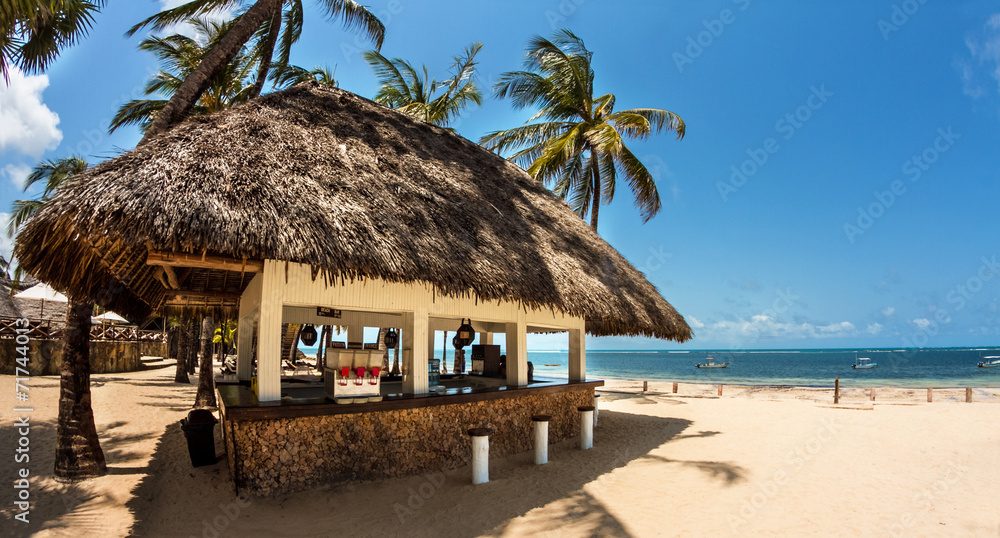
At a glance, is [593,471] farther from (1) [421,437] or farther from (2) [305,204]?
(2) [305,204]

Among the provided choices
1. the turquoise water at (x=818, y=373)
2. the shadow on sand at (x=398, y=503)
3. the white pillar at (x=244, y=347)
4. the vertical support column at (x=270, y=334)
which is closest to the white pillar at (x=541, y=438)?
the shadow on sand at (x=398, y=503)

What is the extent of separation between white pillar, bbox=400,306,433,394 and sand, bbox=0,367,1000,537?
1.09 m

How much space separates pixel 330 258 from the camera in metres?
4.64

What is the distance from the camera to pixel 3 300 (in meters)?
19.9

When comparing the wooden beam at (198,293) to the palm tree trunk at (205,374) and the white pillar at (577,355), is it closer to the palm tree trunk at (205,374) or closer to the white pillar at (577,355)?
the palm tree trunk at (205,374)


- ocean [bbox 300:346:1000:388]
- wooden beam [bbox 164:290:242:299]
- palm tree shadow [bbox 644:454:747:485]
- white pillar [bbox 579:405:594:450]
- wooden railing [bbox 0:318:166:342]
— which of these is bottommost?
ocean [bbox 300:346:1000:388]

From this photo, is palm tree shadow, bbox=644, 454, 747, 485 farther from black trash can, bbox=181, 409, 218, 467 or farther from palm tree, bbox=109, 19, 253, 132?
palm tree, bbox=109, 19, 253, 132

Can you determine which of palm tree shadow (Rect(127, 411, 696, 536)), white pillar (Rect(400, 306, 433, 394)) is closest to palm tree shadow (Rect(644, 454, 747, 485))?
palm tree shadow (Rect(127, 411, 696, 536))

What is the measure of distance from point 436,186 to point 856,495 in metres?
6.22

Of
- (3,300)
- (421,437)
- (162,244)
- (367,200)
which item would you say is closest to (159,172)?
(162,244)

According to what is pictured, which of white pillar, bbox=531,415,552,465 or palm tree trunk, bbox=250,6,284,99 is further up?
palm tree trunk, bbox=250,6,284,99

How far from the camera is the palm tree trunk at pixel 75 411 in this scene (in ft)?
19.6

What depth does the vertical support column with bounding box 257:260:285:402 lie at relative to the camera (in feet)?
16.3

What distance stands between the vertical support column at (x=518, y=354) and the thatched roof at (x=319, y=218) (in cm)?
116
